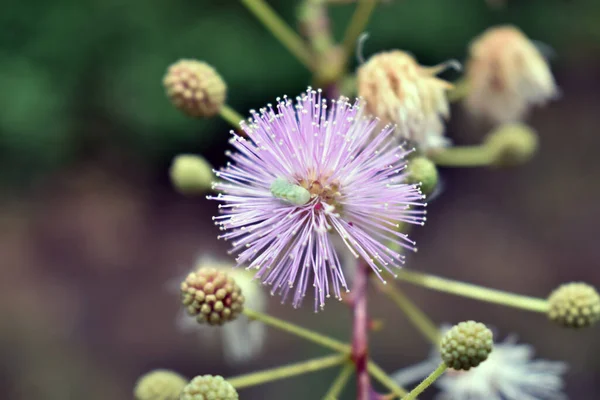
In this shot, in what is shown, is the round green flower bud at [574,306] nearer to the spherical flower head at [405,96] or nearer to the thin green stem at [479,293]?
the thin green stem at [479,293]

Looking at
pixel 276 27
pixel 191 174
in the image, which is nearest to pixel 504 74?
pixel 276 27

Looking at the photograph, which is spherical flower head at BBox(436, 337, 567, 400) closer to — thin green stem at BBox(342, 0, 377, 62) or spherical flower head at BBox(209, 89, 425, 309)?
spherical flower head at BBox(209, 89, 425, 309)

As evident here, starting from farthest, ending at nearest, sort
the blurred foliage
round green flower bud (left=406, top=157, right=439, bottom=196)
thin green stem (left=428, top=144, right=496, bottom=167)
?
the blurred foliage < thin green stem (left=428, top=144, right=496, bottom=167) < round green flower bud (left=406, top=157, right=439, bottom=196)

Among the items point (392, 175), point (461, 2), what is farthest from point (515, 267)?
point (392, 175)

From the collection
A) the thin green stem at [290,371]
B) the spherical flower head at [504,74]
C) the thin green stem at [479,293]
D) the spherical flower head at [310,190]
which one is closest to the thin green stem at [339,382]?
the thin green stem at [290,371]

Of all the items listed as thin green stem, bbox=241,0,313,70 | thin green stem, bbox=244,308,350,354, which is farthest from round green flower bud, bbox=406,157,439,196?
thin green stem, bbox=241,0,313,70

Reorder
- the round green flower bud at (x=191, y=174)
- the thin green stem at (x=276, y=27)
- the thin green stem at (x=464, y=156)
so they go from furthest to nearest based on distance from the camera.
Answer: the thin green stem at (x=276, y=27)
the thin green stem at (x=464, y=156)
the round green flower bud at (x=191, y=174)
